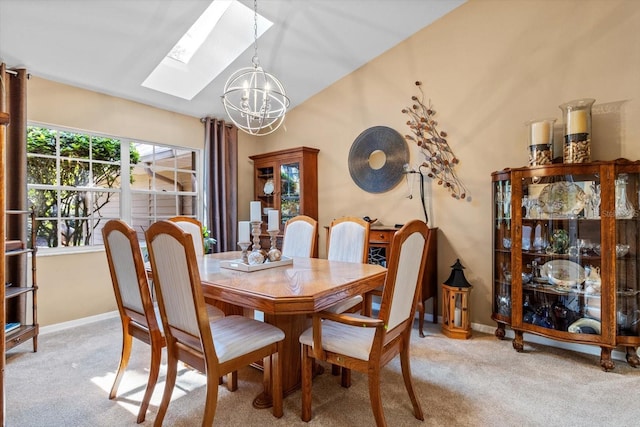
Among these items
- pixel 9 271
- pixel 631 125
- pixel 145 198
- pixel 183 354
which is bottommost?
pixel 183 354

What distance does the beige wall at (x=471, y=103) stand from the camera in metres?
2.60

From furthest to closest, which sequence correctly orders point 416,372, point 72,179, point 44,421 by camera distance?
point 72,179 → point 416,372 → point 44,421

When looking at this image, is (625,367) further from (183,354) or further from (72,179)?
(72,179)

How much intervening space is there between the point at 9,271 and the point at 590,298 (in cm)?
469

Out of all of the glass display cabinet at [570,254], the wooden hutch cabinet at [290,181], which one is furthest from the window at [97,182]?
the glass display cabinet at [570,254]

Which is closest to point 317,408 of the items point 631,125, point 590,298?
point 590,298

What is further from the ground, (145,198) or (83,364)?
(145,198)

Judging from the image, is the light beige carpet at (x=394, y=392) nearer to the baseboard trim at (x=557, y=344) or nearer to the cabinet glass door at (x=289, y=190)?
the baseboard trim at (x=557, y=344)

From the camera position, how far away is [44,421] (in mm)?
1783

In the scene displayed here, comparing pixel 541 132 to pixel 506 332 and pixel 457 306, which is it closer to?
pixel 457 306

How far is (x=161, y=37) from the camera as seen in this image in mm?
2906

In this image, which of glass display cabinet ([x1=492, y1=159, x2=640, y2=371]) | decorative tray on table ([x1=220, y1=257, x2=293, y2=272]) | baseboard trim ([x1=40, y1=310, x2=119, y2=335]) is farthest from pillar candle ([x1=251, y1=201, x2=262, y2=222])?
baseboard trim ([x1=40, y1=310, x2=119, y2=335])

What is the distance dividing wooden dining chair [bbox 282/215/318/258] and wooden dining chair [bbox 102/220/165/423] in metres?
1.34

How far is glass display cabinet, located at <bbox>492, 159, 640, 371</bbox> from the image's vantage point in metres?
2.37
